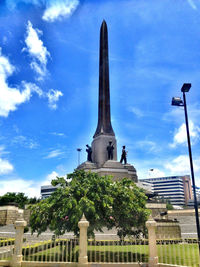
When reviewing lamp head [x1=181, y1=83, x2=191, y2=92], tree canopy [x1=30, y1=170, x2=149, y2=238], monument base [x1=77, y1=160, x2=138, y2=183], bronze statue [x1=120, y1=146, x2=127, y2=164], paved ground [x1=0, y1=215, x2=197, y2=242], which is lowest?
paved ground [x1=0, y1=215, x2=197, y2=242]

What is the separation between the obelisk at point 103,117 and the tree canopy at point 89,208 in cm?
2273

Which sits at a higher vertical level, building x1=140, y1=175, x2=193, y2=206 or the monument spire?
the monument spire

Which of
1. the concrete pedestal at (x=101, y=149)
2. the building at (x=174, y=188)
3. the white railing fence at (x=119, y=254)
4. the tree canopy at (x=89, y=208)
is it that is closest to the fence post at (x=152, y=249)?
the white railing fence at (x=119, y=254)

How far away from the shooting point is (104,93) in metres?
40.5

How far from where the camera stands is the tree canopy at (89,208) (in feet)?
38.9

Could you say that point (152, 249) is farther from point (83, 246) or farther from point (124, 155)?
point (124, 155)

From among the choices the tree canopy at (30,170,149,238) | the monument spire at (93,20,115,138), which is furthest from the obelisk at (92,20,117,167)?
the tree canopy at (30,170,149,238)

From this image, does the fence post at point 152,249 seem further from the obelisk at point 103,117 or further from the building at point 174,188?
the building at point 174,188

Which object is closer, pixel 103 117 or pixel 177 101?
pixel 177 101

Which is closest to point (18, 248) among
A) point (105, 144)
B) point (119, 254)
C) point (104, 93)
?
point (119, 254)

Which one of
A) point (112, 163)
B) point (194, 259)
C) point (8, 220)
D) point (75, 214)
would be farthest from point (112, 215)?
point (112, 163)

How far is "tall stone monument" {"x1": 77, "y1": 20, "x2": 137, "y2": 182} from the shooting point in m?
34.6

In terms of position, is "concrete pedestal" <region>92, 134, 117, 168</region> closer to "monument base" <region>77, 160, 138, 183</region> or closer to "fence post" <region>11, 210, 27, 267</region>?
"monument base" <region>77, 160, 138, 183</region>

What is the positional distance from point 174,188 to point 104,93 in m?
104
